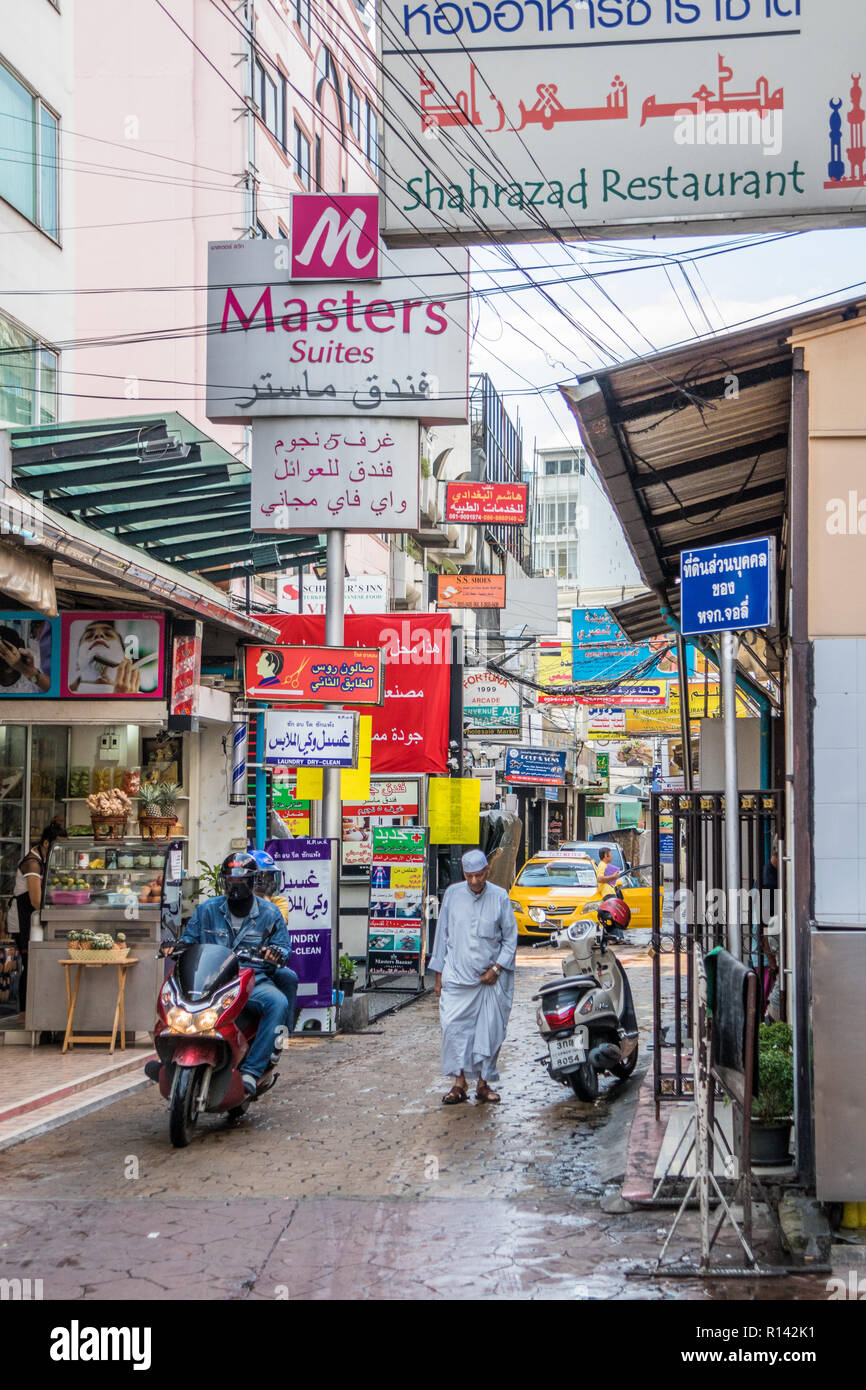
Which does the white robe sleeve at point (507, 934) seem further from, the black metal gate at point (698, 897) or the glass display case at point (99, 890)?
the glass display case at point (99, 890)

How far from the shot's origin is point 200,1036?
8375 millimetres

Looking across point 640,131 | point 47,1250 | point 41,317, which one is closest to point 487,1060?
point 47,1250

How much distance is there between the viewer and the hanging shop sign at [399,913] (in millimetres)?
18328

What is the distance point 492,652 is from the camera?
44125 mm

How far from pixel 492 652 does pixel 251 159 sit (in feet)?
72.4

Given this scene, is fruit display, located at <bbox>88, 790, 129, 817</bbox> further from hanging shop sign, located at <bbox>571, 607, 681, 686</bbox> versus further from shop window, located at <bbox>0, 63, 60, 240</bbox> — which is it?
hanging shop sign, located at <bbox>571, 607, 681, 686</bbox>

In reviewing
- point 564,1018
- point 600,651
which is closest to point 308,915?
point 564,1018

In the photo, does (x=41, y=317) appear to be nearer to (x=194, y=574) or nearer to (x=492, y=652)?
(x=194, y=574)

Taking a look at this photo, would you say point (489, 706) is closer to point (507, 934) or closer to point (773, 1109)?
point (507, 934)

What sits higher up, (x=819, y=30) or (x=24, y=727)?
(x=819, y=30)

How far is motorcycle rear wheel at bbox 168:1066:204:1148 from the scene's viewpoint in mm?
8383

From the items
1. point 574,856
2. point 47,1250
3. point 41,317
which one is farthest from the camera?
point 574,856

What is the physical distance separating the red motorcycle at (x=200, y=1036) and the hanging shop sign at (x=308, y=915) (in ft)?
14.9

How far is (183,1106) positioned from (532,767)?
106 ft
